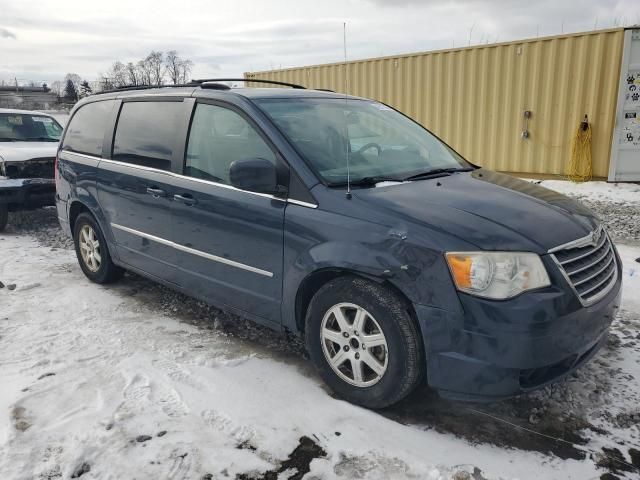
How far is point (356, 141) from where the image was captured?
11.8 ft

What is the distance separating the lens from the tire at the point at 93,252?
4.96 meters

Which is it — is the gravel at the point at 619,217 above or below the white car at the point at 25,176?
below

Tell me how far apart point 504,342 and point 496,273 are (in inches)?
12.7

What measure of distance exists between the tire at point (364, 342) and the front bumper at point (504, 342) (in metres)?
0.11

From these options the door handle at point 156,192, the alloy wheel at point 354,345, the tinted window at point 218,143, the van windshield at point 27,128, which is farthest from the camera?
the van windshield at point 27,128

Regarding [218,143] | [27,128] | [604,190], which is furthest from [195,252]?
[604,190]

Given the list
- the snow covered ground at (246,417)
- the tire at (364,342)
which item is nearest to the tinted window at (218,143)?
the tire at (364,342)

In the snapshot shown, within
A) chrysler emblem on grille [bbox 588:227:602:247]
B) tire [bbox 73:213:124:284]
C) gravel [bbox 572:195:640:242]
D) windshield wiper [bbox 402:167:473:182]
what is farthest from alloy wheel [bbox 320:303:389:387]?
gravel [bbox 572:195:640:242]

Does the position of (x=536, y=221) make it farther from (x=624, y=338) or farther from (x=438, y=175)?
(x=624, y=338)

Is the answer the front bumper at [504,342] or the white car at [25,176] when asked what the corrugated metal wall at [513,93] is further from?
the front bumper at [504,342]

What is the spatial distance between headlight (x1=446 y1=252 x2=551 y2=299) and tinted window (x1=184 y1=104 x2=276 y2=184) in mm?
1430

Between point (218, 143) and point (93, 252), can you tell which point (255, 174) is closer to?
point (218, 143)

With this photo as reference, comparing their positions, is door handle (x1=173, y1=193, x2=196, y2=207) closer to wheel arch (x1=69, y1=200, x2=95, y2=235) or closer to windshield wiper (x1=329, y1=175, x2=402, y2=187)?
windshield wiper (x1=329, y1=175, x2=402, y2=187)

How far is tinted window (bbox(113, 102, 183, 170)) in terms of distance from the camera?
4.02m
